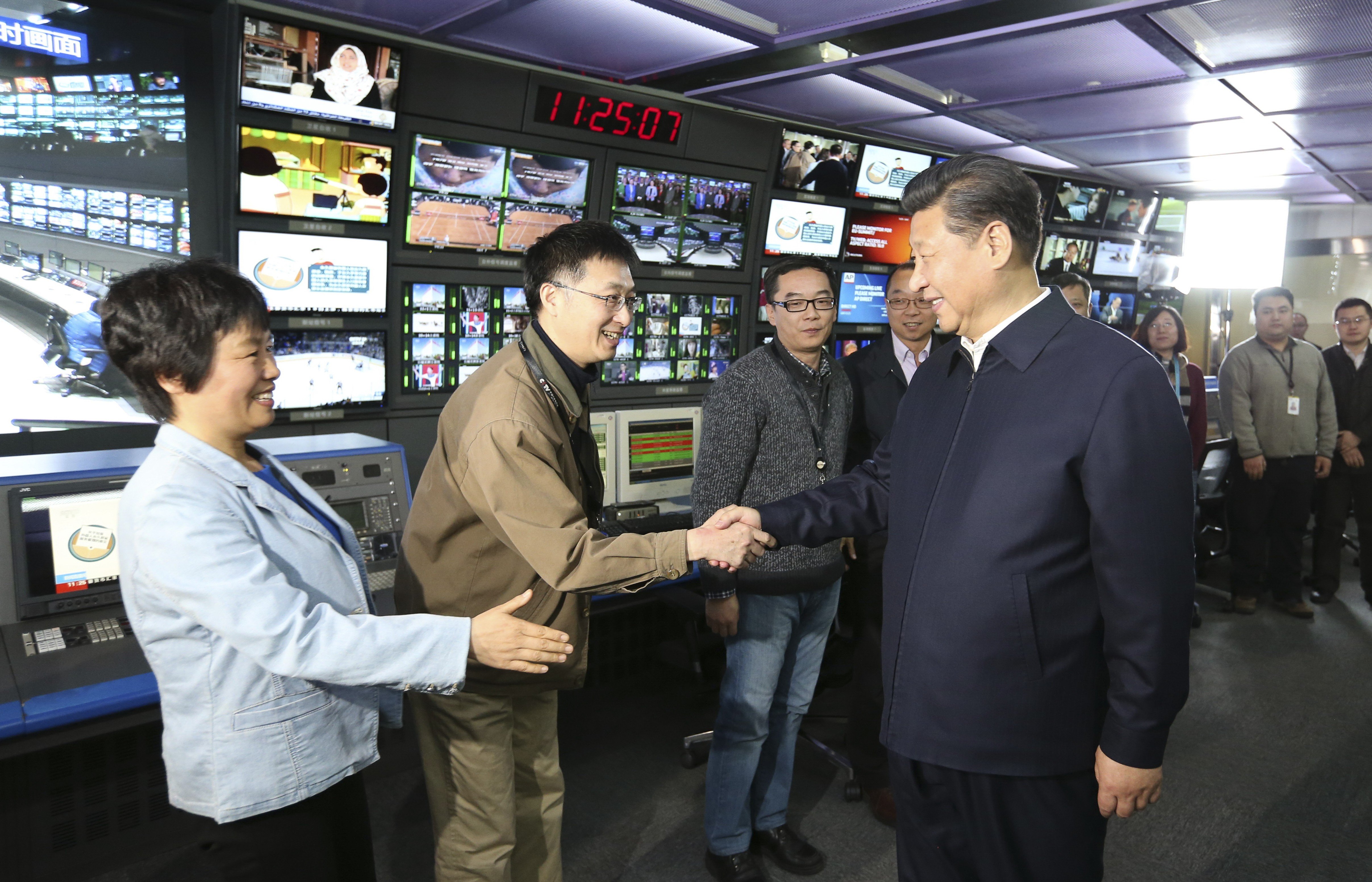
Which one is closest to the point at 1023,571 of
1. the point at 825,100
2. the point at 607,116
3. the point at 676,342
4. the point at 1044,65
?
the point at 1044,65

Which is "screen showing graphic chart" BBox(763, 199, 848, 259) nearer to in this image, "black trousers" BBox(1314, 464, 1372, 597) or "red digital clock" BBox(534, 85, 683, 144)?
"red digital clock" BBox(534, 85, 683, 144)

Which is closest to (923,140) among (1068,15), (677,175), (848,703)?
(677,175)

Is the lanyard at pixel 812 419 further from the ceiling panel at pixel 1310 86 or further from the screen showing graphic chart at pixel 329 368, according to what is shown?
the ceiling panel at pixel 1310 86

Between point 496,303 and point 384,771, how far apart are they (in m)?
1.82

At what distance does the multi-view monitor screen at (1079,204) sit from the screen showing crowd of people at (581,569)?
15.6 ft

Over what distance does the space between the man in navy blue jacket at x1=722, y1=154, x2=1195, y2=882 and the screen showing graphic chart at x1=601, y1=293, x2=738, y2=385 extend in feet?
8.36

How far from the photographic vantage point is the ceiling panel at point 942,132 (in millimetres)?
4410

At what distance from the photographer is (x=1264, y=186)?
6.43 metres

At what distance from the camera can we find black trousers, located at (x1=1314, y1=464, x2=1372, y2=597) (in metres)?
4.79

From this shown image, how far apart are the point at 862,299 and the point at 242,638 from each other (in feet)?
14.1

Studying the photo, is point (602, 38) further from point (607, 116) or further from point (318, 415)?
point (318, 415)

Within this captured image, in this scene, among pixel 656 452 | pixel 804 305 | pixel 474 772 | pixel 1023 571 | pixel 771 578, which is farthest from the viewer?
pixel 656 452

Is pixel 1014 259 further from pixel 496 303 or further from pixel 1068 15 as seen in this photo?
pixel 496 303

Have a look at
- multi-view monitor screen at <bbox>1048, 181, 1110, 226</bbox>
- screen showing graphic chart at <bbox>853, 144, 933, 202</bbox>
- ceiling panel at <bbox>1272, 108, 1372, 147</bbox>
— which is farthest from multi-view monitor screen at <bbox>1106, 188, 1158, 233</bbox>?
screen showing graphic chart at <bbox>853, 144, 933, 202</bbox>
